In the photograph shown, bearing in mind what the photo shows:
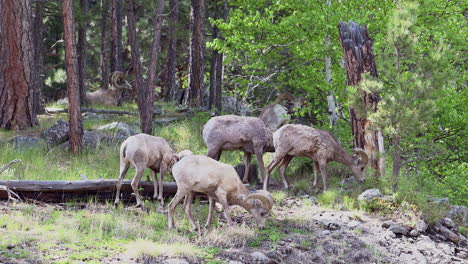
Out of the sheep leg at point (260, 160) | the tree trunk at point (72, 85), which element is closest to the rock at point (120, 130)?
the tree trunk at point (72, 85)

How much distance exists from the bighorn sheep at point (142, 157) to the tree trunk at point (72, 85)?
3.86 metres

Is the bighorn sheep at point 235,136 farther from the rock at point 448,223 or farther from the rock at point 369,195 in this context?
the rock at point 448,223

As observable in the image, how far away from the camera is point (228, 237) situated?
735 centimetres

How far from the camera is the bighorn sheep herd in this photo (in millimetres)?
7621

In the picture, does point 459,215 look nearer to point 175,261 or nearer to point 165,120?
point 175,261

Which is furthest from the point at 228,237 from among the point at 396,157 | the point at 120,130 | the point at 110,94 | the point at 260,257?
the point at 110,94

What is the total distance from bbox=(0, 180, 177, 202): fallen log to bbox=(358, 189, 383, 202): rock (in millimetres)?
4204

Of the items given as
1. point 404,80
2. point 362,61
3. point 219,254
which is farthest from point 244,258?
point 362,61

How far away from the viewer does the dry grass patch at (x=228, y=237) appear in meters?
7.21

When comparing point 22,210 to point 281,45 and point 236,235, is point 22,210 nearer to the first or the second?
point 236,235

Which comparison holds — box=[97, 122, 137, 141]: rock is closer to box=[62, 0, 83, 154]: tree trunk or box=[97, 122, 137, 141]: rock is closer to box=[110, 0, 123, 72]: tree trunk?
box=[62, 0, 83, 154]: tree trunk

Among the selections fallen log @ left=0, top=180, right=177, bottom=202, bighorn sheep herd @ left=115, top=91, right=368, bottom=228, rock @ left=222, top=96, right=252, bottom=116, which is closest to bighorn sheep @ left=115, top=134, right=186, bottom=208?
bighorn sheep herd @ left=115, top=91, right=368, bottom=228

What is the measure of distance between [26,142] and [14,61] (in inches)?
104

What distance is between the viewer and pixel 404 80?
9.66 meters
